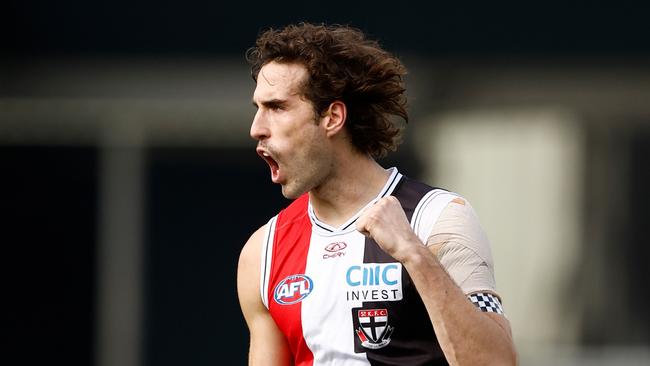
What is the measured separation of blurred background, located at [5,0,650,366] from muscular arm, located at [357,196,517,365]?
6.26 metres

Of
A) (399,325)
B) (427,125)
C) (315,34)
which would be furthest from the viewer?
(427,125)

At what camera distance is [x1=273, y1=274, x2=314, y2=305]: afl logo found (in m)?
5.16

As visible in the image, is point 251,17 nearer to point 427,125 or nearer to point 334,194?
point 427,125

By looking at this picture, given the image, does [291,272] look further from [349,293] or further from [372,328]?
[372,328]

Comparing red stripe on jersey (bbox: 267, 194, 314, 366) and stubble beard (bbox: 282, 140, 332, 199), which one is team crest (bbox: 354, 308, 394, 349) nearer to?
red stripe on jersey (bbox: 267, 194, 314, 366)

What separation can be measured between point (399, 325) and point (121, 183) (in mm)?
6686

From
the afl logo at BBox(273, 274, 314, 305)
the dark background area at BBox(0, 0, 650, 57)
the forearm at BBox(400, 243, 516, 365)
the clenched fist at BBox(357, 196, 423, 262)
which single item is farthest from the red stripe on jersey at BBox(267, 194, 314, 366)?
the dark background area at BBox(0, 0, 650, 57)

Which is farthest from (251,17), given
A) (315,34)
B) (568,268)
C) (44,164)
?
(315,34)

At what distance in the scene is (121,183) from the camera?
1136 centimetres

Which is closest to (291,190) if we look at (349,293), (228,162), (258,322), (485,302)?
(349,293)

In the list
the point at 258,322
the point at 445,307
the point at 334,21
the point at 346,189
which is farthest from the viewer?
the point at 334,21

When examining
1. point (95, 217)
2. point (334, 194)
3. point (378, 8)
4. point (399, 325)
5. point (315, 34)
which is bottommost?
point (399, 325)

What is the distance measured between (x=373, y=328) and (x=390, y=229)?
0.45 meters

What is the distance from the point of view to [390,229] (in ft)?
15.4
